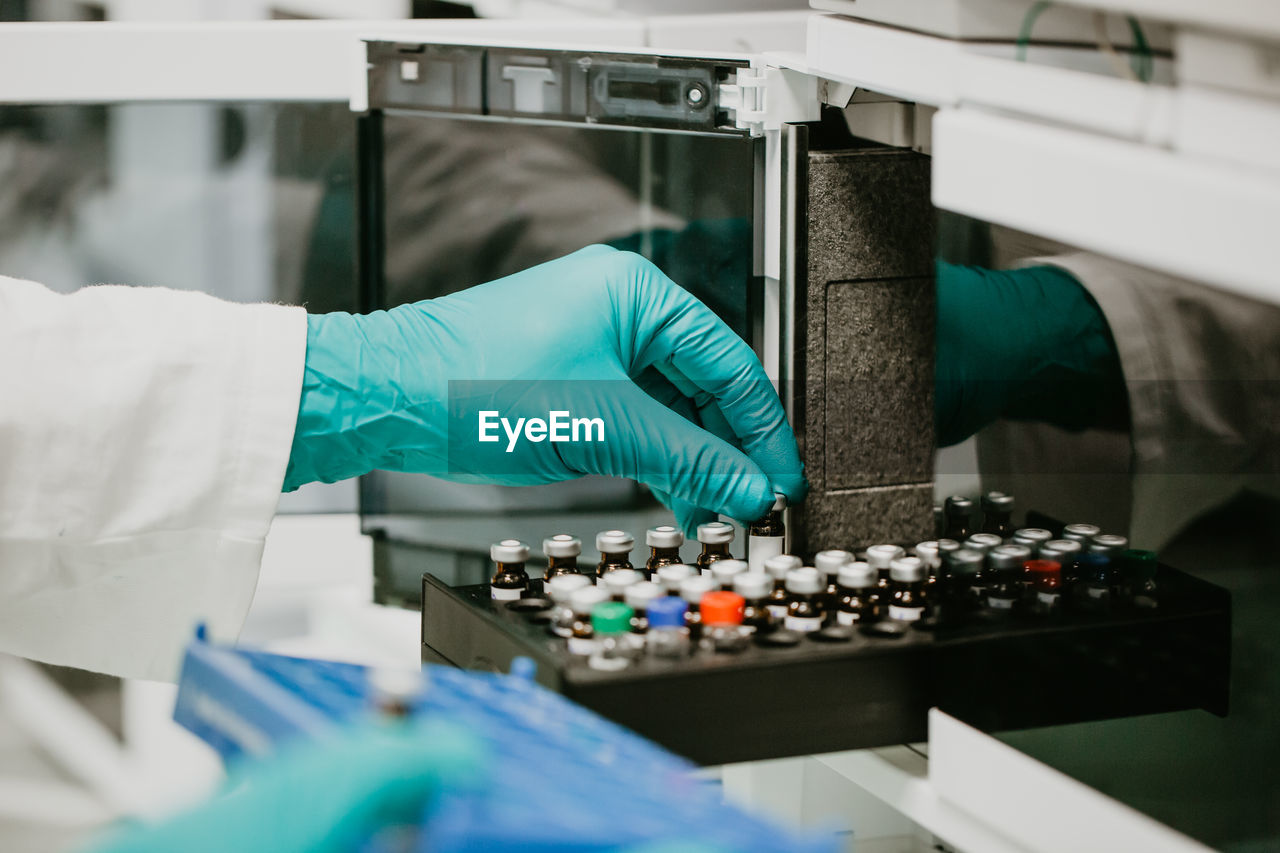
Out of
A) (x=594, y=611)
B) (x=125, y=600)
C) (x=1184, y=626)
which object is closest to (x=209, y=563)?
(x=125, y=600)

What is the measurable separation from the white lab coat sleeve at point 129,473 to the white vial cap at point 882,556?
428 millimetres

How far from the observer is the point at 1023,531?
0.76 metres

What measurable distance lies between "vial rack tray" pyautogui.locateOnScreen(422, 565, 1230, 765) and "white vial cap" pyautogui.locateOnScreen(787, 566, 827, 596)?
0.03m

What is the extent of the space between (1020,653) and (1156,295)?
0.71ft

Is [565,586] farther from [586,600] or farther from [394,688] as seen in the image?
[394,688]

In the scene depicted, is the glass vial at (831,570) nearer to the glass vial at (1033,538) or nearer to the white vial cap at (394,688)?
the glass vial at (1033,538)

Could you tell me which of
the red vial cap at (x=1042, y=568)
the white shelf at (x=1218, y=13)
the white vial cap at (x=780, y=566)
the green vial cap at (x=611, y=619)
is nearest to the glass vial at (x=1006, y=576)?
the red vial cap at (x=1042, y=568)

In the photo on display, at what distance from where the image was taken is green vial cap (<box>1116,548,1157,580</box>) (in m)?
0.68

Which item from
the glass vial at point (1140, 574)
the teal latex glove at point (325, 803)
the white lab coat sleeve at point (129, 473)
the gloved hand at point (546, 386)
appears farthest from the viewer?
the gloved hand at point (546, 386)

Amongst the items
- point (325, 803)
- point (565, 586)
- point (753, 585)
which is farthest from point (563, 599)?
point (325, 803)

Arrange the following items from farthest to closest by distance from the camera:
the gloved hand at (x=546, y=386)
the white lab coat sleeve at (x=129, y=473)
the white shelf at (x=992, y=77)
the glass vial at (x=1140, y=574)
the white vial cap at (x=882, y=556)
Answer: the gloved hand at (x=546, y=386) → the white lab coat sleeve at (x=129, y=473) → the white vial cap at (x=882, y=556) → the glass vial at (x=1140, y=574) → the white shelf at (x=992, y=77)

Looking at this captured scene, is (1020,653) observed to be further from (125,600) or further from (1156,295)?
(125,600)

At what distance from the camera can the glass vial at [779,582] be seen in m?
0.75

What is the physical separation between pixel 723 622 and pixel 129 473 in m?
0.46
